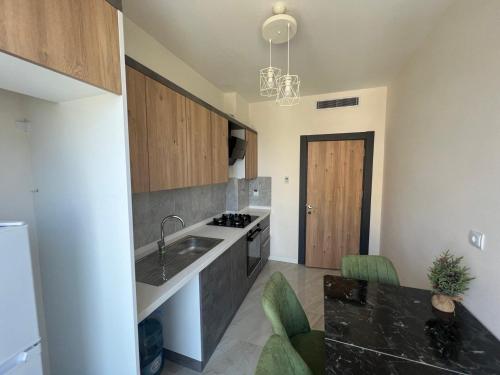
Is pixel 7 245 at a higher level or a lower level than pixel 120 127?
lower

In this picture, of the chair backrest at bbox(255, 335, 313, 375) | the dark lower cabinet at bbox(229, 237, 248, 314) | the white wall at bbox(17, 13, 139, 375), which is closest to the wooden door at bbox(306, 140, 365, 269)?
the dark lower cabinet at bbox(229, 237, 248, 314)

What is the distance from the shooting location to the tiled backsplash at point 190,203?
6.01 ft

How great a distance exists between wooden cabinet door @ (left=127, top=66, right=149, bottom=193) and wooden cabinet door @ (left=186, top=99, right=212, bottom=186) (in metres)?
0.48

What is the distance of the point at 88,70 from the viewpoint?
2.79 feet

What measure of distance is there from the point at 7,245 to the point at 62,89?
650 millimetres

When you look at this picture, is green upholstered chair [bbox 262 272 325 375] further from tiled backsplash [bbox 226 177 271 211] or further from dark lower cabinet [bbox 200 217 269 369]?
tiled backsplash [bbox 226 177 271 211]

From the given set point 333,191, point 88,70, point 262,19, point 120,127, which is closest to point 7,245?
point 120,127

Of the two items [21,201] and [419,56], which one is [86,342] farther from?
[419,56]

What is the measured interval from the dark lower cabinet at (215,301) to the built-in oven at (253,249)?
581mm

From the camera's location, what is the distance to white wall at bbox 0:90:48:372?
44.4 inches

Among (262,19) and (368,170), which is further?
(368,170)

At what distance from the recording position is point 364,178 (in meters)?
3.20

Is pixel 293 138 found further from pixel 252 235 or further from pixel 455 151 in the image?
pixel 455 151

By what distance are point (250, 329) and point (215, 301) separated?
63 centimetres
